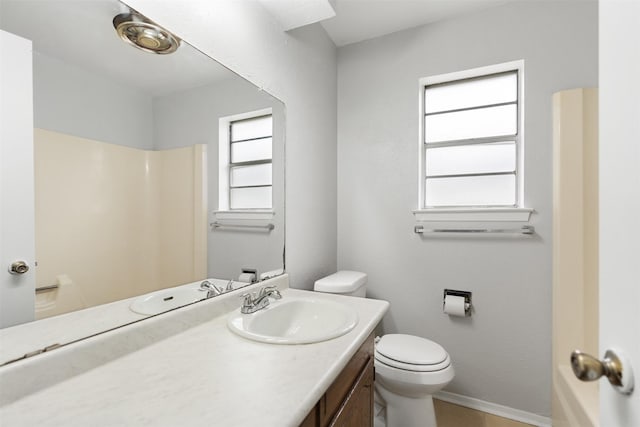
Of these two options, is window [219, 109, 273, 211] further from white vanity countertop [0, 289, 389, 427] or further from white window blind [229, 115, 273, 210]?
white vanity countertop [0, 289, 389, 427]

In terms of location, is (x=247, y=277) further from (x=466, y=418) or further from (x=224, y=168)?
(x=466, y=418)

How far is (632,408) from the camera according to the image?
44 cm

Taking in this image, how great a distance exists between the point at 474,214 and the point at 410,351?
92cm

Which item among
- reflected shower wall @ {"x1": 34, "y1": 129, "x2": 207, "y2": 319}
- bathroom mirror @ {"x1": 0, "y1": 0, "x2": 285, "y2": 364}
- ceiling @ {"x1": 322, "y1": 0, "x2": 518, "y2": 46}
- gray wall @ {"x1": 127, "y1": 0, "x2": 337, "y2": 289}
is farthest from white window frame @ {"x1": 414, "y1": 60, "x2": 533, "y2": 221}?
reflected shower wall @ {"x1": 34, "y1": 129, "x2": 207, "y2": 319}

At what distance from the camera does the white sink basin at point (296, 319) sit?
104 centimetres

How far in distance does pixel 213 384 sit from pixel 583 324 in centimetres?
189

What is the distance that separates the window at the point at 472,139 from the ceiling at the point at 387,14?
15.2 inches

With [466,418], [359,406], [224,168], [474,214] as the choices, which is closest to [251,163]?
[224,168]

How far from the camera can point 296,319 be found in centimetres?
131

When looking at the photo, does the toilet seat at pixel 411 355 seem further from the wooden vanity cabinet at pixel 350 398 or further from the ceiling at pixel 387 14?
the ceiling at pixel 387 14

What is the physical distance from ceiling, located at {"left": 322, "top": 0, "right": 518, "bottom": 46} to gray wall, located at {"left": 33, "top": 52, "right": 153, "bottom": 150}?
4.52 ft

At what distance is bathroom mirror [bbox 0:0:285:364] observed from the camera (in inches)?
27.9

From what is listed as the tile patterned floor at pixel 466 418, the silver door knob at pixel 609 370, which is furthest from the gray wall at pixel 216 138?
the tile patterned floor at pixel 466 418

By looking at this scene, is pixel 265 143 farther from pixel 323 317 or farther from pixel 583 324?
Answer: pixel 583 324
